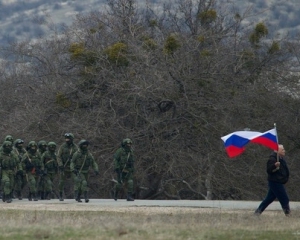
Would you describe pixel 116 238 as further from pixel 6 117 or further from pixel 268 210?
pixel 6 117

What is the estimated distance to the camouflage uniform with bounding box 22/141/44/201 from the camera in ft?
101

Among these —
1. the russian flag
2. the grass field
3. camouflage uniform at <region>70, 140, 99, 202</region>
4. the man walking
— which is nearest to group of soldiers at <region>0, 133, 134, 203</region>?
camouflage uniform at <region>70, 140, 99, 202</region>

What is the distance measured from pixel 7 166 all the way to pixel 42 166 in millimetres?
1644

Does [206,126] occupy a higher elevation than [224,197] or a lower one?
higher

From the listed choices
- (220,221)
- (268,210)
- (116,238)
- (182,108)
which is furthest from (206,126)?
(116,238)

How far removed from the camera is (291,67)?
43344mm

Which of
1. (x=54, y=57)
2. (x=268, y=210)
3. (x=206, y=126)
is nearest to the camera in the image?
(x=268, y=210)

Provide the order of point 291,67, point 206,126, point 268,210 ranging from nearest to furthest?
point 268,210 < point 206,126 < point 291,67

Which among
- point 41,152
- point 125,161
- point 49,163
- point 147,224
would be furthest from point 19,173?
point 147,224

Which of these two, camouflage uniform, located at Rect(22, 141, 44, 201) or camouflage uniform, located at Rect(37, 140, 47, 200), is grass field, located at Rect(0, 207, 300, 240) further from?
camouflage uniform, located at Rect(37, 140, 47, 200)

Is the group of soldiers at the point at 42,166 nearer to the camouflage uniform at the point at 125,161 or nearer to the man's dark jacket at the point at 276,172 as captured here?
the camouflage uniform at the point at 125,161

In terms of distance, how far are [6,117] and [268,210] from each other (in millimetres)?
22406

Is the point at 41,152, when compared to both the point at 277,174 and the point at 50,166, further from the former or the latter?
the point at 277,174

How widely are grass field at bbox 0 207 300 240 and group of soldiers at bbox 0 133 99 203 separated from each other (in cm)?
481
